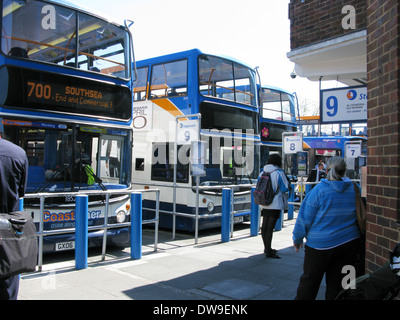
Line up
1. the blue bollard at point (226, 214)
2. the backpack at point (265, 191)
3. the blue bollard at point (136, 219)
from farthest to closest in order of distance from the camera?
the blue bollard at point (226, 214)
the backpack at point (265, 191)
the blue bollard at point (136, 219)

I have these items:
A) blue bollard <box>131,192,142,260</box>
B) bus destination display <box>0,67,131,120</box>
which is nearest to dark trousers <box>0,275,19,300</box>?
blue bollard <box>131,192,142,260</box>

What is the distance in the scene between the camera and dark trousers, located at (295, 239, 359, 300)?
3.60 m

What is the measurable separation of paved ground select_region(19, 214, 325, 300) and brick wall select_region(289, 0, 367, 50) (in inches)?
152

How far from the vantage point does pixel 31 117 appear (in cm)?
596

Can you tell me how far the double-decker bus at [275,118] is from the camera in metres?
15.1

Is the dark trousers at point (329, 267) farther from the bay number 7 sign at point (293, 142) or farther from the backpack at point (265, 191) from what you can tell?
the bay number 7 sign at point (293, 142)

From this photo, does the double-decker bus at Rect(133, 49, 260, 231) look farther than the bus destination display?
Yes

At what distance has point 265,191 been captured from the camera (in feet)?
21.5

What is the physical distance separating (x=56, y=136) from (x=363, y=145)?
17885 mm

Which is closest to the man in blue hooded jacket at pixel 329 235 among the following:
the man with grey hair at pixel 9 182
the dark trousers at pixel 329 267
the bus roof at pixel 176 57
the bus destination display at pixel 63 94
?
the dark trousers at pixel 329 267

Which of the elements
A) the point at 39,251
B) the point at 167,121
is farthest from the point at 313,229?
the point at 167,121

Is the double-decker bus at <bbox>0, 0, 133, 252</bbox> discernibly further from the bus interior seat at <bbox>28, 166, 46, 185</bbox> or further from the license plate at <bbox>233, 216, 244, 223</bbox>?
the license plate at <bbox>233, 216, 244, 223</bbox>

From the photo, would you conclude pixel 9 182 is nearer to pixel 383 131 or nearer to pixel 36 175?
pixel 383 131

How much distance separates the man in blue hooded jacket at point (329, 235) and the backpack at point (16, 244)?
244 cm
